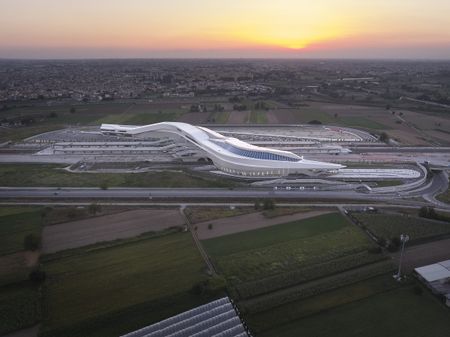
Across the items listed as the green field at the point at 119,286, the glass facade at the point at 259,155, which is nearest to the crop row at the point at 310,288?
the green field at the point at 119,286

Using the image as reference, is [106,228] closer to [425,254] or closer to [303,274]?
[303,274]

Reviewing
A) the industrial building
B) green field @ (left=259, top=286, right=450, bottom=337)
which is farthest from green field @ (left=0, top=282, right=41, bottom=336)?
the industrial building

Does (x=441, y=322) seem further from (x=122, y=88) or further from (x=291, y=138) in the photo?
(x=122, y=88)

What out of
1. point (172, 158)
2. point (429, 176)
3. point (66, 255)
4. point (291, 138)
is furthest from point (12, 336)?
point (291, 138)

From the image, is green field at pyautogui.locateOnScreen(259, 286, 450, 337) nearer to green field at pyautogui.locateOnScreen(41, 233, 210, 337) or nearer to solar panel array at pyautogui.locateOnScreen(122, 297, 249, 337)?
solar panel array at pyautogui.locateOnScreen(122, 297, 249, 337)

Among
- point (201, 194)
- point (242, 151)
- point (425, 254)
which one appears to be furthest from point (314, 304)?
point (242, 151)

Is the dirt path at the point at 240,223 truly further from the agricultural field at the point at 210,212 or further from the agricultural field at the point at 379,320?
the agricultural field at the point at 379,320
